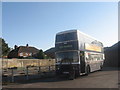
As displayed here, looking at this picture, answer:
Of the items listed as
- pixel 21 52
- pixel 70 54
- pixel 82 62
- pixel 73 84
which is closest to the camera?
pixel 73 84

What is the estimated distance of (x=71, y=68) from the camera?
685 inches

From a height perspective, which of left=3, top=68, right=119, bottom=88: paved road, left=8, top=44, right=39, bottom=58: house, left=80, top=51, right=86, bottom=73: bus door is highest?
left=8, top=44, right=39, bottom=58: house

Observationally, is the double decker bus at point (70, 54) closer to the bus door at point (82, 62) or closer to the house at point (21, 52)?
the bus door at point (82, 62)

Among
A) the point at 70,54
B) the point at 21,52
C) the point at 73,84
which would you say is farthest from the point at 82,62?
the point at 21,52

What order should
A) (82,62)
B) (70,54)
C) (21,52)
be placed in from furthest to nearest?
(21,52)
(82,62)
(70,54)

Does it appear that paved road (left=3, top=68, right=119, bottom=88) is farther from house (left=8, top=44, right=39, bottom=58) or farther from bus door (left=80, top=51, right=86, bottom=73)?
house (left=8, top=44, right=39, bottom=58)

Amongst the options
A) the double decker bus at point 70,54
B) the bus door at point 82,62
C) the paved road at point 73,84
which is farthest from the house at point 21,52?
the paved road at point 73,84

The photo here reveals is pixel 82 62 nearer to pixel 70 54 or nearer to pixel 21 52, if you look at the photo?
pixel 70 54

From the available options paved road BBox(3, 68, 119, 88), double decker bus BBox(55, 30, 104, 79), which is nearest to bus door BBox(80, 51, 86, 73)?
double decker bus BBox(55, 30, 104, 79)

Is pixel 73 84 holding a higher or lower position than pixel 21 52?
lower

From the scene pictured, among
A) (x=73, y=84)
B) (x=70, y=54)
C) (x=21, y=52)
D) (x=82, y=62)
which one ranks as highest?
(x=21, y=52)

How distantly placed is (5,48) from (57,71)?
53313 millimetres

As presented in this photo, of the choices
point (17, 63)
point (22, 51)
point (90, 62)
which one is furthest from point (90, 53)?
point (22, 51)

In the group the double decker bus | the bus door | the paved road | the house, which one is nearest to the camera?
the paved road
